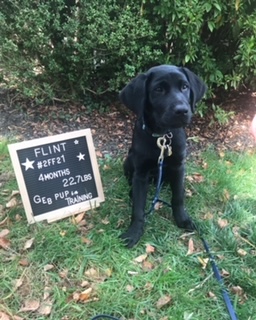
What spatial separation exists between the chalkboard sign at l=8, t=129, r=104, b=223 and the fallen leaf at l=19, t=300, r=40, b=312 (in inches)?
25.4

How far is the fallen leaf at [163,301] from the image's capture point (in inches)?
83.9

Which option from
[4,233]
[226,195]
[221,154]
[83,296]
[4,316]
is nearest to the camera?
[4,316]

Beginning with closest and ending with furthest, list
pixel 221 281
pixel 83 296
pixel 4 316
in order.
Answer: pixel 4 316 < pixel 83 296 < pixel 221 281

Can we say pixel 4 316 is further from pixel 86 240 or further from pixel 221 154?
pixel 221 154

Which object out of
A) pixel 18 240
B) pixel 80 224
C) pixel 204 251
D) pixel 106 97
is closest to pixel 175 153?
pixel 204 251

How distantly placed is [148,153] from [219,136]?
1.79m

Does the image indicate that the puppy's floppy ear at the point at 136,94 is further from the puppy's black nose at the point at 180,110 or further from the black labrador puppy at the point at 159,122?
the puppy's black nose at the point at 180,110

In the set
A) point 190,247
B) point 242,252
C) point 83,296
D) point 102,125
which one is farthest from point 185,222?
point 102,125

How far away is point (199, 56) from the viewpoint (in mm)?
3873

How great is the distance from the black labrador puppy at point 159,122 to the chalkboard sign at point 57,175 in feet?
1.28

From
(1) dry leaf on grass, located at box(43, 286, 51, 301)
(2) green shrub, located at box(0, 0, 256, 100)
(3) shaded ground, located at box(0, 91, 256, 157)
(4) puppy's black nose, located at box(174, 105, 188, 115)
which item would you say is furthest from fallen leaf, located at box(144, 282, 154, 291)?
(2) green shrub, located at box(0, 0, 256, 100)

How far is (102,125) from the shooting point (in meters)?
4.12

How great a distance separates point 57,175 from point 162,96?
93 cm

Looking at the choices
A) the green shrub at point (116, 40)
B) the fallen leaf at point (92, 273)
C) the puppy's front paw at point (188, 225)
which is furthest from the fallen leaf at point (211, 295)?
the green shrub at point (116, 40)
